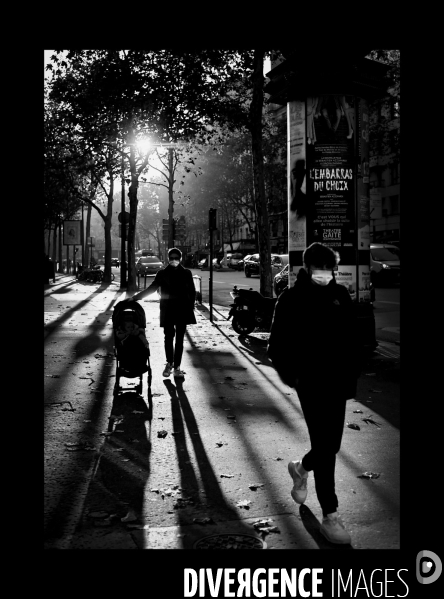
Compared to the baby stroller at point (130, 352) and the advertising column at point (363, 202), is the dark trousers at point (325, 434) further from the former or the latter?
the advertising column at point (363, 202)

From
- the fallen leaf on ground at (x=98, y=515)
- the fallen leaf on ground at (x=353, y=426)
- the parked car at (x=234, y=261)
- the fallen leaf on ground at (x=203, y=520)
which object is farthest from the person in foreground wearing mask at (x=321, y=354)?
the parked car at (x=234, y=261)

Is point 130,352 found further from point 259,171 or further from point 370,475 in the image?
point 259,171

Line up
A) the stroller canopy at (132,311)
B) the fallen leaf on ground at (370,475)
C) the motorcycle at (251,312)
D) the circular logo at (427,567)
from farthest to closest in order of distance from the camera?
the motorcycle at (251,312), the stroller canopy at (132,311), the fallen leaf on ground at (370,475), the circular logo at (427,567)

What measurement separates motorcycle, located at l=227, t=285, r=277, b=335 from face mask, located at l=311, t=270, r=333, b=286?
10.7 metres

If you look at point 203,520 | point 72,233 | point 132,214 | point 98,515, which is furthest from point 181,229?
point 203,520

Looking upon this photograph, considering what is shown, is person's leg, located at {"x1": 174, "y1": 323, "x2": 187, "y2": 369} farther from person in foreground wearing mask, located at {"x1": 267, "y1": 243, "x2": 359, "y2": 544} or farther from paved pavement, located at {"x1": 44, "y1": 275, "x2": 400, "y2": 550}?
person in foreground wearing mask, located at {"x1": 267, "y1": 243, "x2": 359, "y2": 544}

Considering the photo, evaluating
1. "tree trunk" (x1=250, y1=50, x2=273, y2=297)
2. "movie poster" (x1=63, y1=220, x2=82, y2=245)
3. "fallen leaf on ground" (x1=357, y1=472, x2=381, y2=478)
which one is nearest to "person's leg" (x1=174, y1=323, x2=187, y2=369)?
"fallen leaf on ground" (x1=357, y1=472, x2=381, y2=478)

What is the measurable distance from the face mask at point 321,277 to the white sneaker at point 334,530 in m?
1.36

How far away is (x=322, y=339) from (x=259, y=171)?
46.6 feet

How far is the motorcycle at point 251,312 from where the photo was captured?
15.3 m

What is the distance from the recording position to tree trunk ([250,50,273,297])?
17688 mm

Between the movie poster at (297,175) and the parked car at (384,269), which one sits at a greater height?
the movie poster at (297,175)

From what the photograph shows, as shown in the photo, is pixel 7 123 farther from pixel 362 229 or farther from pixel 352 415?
pixel 362 229

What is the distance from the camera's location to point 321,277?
453 cm
